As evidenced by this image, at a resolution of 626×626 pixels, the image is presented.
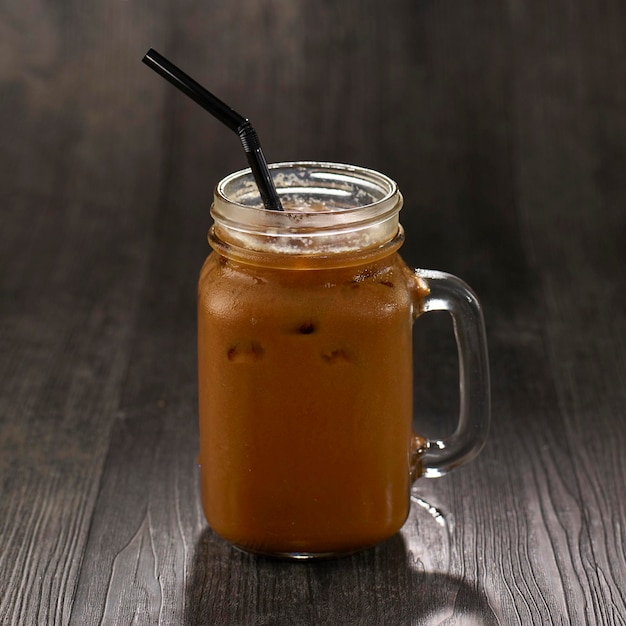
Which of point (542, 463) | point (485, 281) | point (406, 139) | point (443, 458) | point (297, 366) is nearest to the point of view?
point (297, 366)

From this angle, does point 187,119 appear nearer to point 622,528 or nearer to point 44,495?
point 44,495

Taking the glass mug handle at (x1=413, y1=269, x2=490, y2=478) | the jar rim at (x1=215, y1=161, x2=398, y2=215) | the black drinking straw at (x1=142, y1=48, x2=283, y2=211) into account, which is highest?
the black drinking straw at (x1=142, y1=48, x2=283, y2=211)

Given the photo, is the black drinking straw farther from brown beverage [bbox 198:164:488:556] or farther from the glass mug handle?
the glass mug handle

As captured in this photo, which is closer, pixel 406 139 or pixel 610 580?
pixel 610 580

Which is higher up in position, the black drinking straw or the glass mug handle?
the black drinking straw

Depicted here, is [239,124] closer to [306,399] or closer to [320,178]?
[320,178]

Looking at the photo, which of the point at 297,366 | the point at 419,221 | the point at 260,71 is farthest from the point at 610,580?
the point at 260,71

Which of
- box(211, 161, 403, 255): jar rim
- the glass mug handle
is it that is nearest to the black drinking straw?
box(211, 161, 403, 255): jar rim
